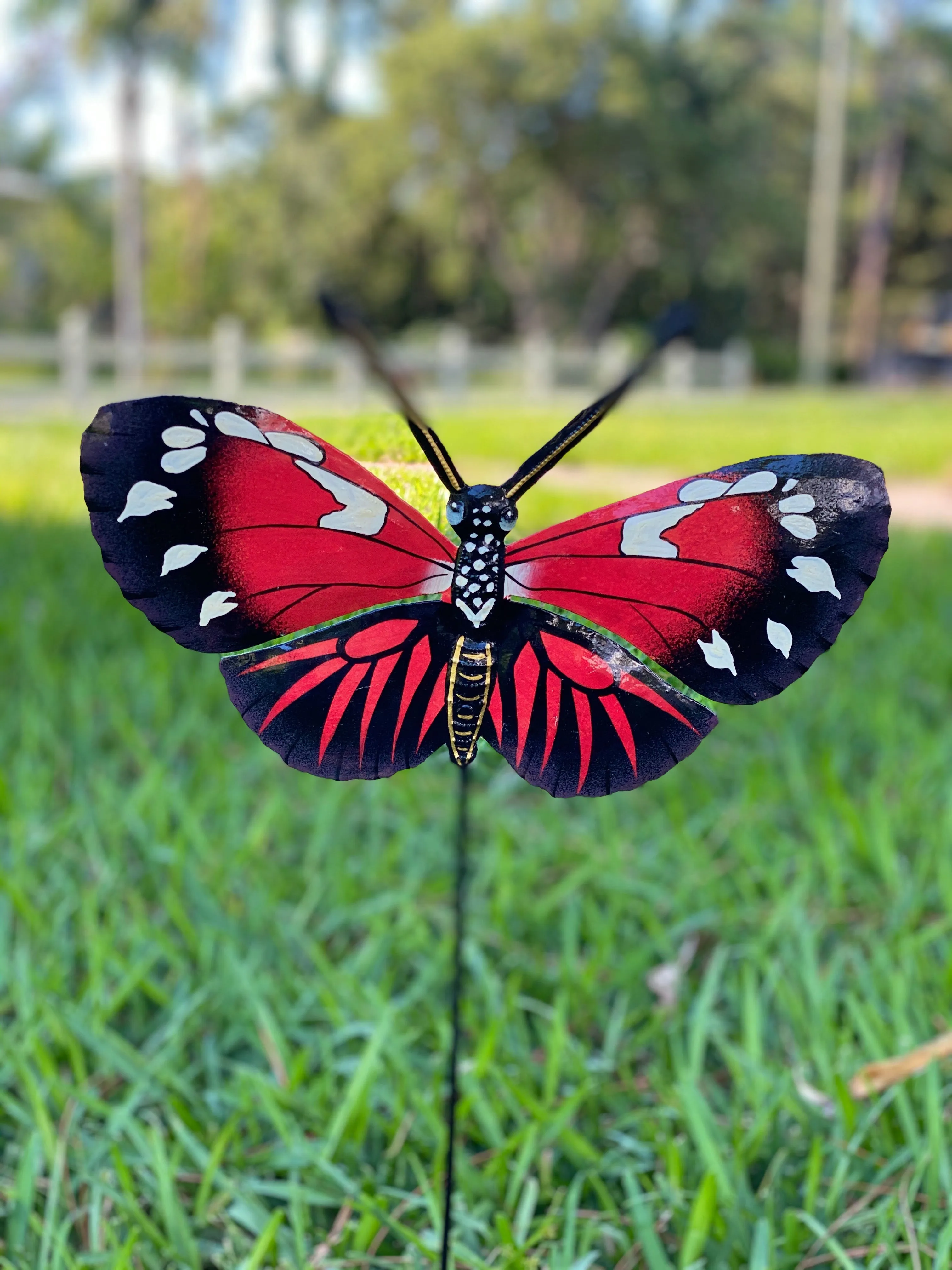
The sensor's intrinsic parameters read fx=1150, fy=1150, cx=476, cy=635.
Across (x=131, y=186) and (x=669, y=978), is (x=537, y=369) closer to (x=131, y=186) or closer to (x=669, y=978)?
(x=131, y=186)

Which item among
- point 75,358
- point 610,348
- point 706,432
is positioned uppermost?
point 610,348

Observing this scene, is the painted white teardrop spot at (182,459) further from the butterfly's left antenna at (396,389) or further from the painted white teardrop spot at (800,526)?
the painted white teardrop spot at (800,526)

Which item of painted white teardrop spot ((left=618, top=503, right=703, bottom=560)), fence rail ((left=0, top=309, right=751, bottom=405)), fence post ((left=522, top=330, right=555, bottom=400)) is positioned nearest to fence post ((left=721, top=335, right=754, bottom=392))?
fence rail ((left=0, top=309, right=751, bottom=405))

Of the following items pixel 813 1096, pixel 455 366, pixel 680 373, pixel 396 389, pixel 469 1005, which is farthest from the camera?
pixel 680 373

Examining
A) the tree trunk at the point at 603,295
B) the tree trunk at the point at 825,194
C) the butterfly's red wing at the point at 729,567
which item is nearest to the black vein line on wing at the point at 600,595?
the butterfly's red wing at the point at 729,567

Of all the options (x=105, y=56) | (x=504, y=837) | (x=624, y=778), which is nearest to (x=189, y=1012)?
(x=504, y=837)

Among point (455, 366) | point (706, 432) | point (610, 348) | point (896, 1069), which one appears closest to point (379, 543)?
point (896, 1069)

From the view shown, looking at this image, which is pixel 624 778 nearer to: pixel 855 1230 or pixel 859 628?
pixel 855 1230
